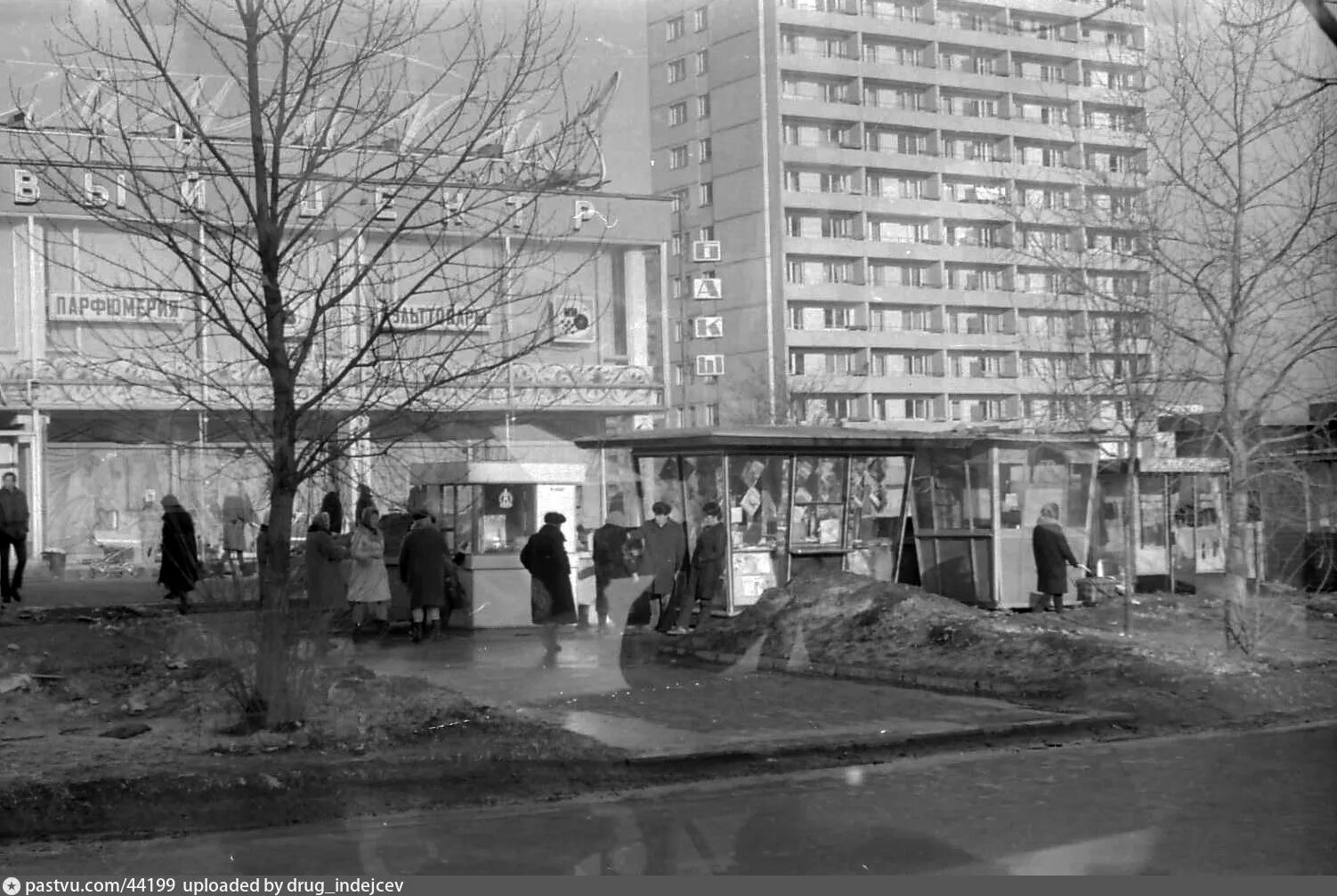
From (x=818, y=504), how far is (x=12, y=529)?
397 inches

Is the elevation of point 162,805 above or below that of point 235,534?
below

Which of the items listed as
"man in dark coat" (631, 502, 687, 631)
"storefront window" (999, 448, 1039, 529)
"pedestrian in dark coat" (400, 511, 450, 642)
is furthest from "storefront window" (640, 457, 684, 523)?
"storefront window" (999, 448, 1039, 529)

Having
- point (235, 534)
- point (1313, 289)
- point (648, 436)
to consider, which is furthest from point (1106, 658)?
point (235, 534)

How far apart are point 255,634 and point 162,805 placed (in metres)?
1.86

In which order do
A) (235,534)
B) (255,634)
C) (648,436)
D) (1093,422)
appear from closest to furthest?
(255,634) < (235,534) < (648,436) < (1093,422)

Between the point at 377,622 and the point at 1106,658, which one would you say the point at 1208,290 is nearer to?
the point at 1106,658

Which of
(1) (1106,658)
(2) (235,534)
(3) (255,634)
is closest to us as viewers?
(3) (255,634)

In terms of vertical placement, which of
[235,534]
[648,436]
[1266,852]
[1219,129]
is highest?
[1219,129]

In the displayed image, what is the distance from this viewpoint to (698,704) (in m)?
12.1

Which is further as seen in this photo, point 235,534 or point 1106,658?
point 1106,658

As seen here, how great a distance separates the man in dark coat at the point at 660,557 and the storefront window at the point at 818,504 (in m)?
1.88

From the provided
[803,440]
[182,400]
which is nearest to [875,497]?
[803,440]

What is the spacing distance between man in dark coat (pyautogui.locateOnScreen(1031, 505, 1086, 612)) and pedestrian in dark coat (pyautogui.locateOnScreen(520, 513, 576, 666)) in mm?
6754

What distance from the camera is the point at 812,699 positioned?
490 inches
